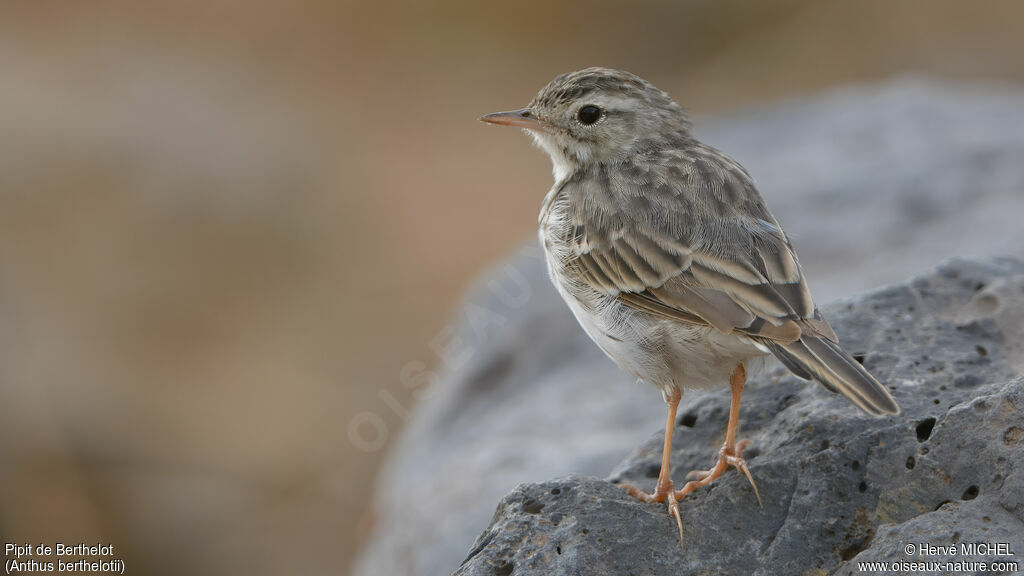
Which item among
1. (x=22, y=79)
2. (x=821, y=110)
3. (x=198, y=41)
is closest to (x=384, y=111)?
(x=198, y=41)

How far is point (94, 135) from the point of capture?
1489cm

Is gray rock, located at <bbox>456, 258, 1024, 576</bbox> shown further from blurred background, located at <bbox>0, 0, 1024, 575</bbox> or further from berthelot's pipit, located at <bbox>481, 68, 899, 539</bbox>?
blurred background, located at <bbox>0, 0, 1024, 575</bbox>

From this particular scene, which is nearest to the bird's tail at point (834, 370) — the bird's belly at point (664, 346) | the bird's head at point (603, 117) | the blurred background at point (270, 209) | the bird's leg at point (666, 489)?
the bird's belly at point (664, 346)

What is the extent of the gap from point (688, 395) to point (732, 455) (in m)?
2.33

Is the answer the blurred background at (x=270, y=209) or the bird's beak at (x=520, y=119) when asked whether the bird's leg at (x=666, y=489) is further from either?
the blurred background at (x=270, y=209)

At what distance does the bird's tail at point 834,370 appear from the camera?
4.14 metres

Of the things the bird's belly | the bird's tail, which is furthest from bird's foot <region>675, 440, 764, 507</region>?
the bird's tail

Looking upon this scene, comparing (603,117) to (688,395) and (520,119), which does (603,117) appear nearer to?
(520,119)

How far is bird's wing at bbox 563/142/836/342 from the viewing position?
4805mm

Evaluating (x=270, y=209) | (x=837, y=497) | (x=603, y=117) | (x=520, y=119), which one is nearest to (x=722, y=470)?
(x=837, y=497)

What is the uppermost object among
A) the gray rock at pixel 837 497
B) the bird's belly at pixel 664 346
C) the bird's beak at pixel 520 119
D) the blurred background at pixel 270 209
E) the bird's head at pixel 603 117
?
the blurred background at pixel 270 209

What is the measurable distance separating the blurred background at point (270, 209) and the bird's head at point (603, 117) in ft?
14.5

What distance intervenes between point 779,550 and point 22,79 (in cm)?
1689

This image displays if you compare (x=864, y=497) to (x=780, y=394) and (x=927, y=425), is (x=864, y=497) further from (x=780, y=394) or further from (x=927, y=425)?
(x=780, y=394)
